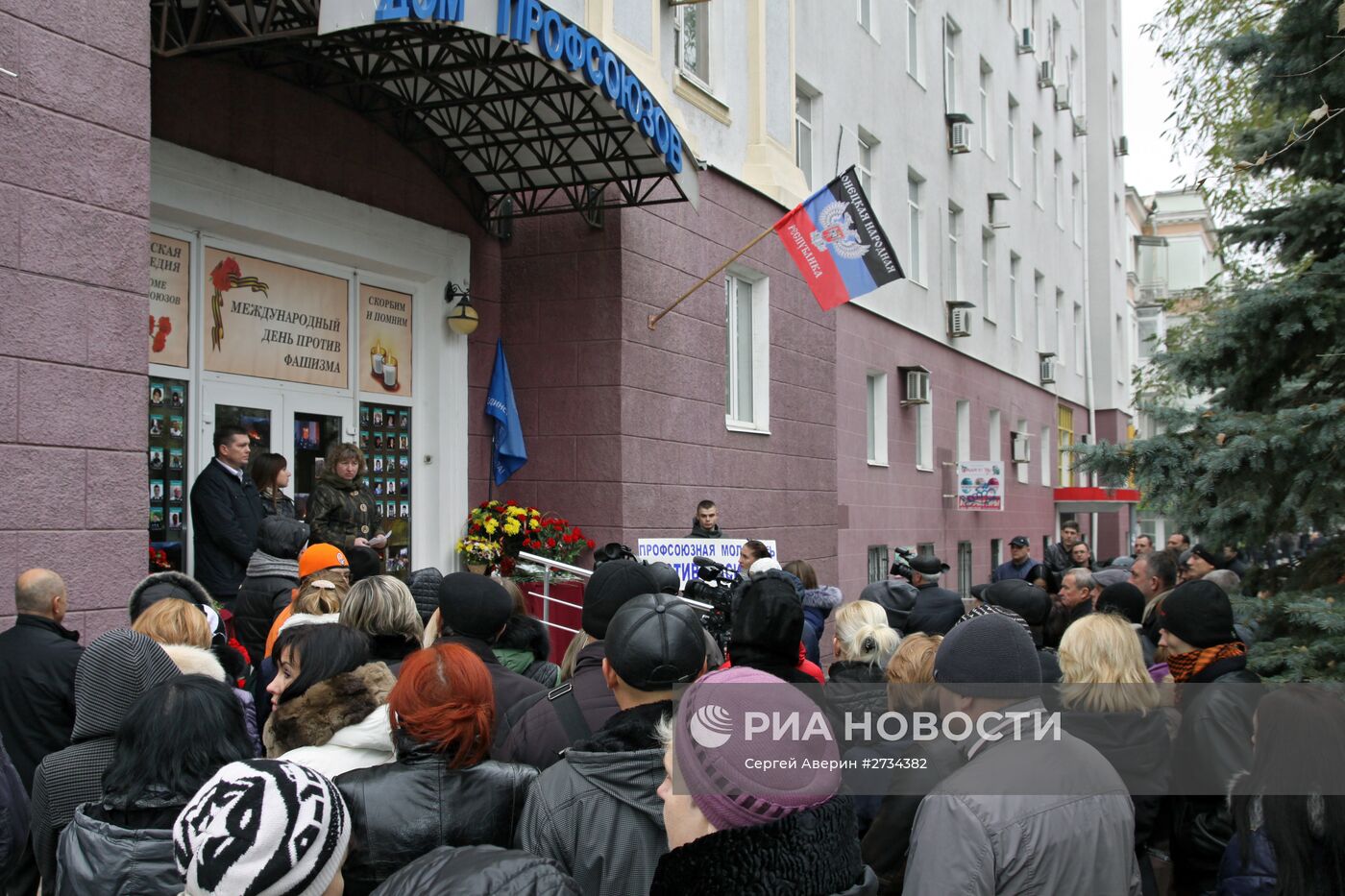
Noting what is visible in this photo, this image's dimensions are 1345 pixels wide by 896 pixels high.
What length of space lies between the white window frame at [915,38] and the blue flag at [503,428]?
12854mm

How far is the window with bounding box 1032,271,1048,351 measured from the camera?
3014cm

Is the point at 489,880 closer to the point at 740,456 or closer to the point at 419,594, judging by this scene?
the point at 419,594

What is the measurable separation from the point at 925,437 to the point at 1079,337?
1533 centimetres

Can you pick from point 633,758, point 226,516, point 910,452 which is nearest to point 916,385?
point 910,452

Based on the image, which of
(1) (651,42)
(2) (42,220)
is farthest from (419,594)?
(1) (651,42)

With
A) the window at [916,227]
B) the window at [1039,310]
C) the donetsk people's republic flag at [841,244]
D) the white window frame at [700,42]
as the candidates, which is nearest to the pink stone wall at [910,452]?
the window at [916,227]

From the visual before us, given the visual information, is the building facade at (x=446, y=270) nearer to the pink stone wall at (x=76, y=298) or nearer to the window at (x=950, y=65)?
the pink stone wall at (x=76, y=298)

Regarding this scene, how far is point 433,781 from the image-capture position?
122 inches

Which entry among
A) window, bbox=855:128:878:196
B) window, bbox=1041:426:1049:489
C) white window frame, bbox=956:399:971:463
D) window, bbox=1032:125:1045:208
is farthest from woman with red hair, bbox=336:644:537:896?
window, bbox=1041:426:1049:489

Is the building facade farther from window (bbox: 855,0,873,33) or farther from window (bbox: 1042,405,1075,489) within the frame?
window (bbox: 1042,405,1075,489)

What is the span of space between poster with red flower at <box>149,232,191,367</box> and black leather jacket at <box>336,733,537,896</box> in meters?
6.55

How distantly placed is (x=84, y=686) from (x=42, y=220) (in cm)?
357

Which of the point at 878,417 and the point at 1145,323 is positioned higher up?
the point at 1145,323

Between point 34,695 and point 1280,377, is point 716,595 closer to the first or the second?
point 1280,377
